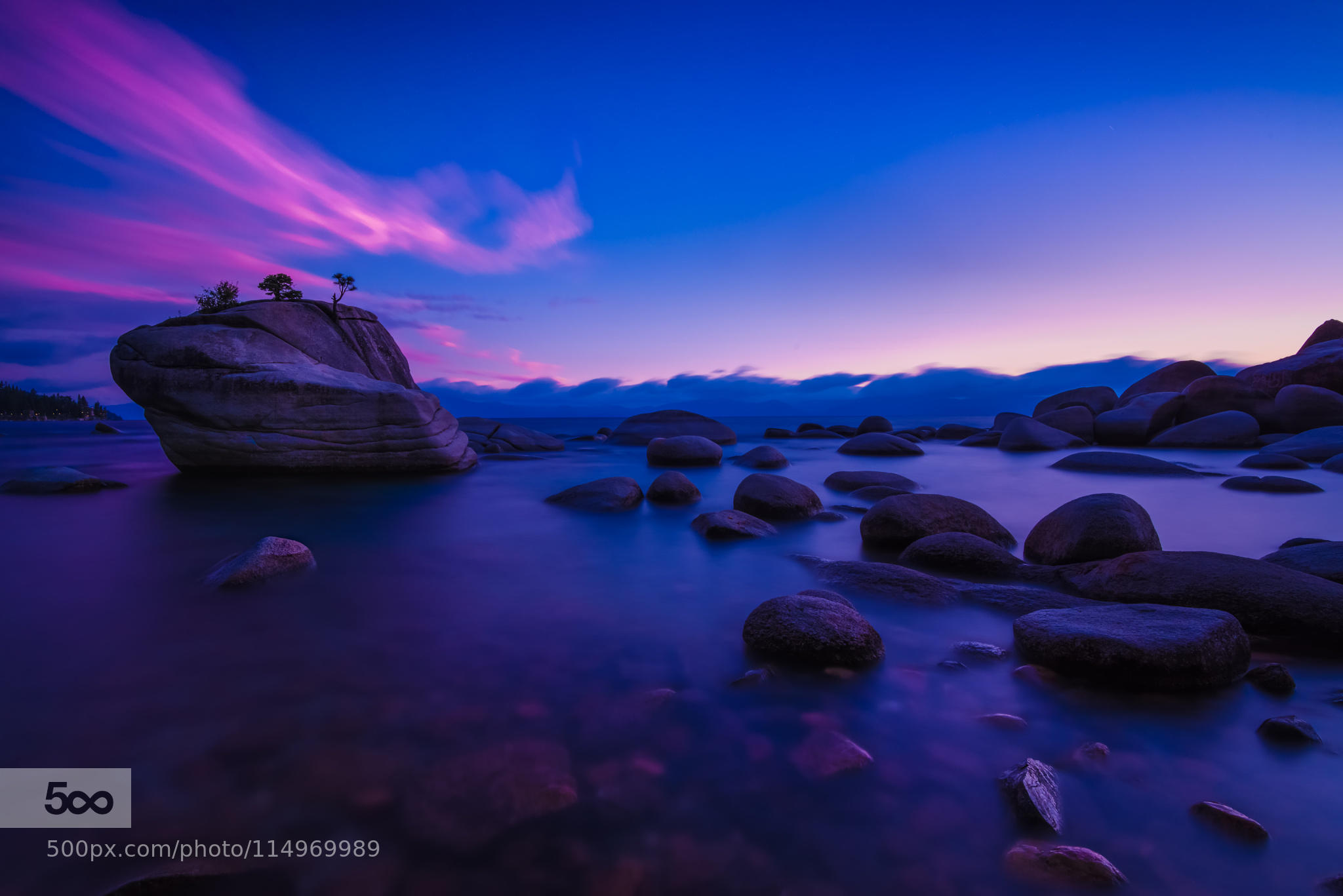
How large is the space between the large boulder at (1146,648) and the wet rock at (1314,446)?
1564 centimetres

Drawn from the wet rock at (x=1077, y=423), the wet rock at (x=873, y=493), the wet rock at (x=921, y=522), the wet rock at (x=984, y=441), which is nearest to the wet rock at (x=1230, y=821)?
the wet rock at (x=921, y=522)

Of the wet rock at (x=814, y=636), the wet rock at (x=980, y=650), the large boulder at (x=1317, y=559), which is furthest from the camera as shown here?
the large boulder at (x=1317, y=559)

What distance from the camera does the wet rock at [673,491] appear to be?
7.93 m

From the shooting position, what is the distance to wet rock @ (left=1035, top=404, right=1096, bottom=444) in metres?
21.5

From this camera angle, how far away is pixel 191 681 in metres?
2.49

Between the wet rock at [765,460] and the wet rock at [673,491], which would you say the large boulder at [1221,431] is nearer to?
the wet rock at [765,460]

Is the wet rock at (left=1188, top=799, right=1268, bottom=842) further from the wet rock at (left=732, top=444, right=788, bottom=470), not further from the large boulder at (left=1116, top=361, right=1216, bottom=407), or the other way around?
the large boulder at (left=1116, top=361, right=1216, bottom=407)

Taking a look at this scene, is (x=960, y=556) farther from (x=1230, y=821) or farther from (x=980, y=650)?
(x=1230, y=821)

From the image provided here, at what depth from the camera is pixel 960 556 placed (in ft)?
14.3

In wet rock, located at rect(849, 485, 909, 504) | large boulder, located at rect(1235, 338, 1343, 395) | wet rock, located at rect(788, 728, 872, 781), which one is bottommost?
wet rock, located at rect(849, 485, 909, 504)

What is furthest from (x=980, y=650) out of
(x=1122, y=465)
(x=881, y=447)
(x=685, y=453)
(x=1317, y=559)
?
(x=881, y=447)

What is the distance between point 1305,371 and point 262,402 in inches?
1238

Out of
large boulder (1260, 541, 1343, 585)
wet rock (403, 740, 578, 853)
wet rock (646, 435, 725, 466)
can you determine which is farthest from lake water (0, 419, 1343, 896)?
wet rock (646, 435, 725, 466)

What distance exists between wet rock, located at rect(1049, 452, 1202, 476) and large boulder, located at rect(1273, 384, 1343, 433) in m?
10.9
